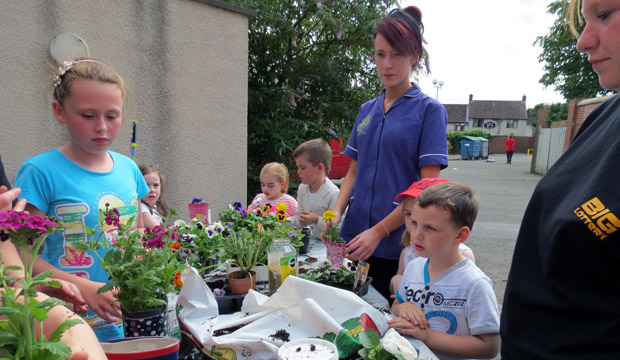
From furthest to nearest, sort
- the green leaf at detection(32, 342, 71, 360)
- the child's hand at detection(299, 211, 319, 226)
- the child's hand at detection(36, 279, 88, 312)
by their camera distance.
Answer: the child's hand at detection(299, 211, 319, 226)
the child's hand at detection(36, 279, 88, 312)
the green leaf at detection(32, 342, 71, 360)

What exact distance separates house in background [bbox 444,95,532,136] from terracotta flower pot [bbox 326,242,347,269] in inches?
2766

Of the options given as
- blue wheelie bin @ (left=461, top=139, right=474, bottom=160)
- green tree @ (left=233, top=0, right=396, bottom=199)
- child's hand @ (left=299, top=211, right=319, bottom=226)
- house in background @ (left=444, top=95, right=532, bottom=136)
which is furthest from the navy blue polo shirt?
house in background @ (left=444, top=95, right=532, bottom=136)

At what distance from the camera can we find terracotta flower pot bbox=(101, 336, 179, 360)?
906 millimetres

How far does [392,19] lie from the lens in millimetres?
1902

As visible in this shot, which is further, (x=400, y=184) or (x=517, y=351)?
(x=400, y=184)

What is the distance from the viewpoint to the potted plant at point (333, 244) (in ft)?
6.13

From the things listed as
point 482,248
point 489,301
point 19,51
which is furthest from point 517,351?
point 482,248

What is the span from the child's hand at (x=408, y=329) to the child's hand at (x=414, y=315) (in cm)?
2

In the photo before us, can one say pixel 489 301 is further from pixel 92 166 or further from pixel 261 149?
pixel 261 149

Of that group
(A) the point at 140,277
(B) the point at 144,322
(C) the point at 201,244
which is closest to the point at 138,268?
(A) the point at 140,277

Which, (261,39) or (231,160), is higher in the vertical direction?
(261,39)

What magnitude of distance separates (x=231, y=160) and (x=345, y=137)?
2.01 m

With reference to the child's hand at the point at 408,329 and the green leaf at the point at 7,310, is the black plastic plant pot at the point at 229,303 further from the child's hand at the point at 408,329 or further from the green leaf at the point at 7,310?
the green leaf at the point at 7,310

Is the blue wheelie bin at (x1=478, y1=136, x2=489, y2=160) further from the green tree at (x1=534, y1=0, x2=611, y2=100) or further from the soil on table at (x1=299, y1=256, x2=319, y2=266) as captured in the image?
the soil on table at (x1=299, y1=256, x2=319, y2=266)
